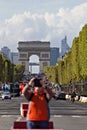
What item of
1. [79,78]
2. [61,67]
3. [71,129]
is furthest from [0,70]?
[71,129]

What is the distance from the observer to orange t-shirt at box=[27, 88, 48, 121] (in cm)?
1431

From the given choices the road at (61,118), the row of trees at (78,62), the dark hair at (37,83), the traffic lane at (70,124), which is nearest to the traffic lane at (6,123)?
the road at (61,118)

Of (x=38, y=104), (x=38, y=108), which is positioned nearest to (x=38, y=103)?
(x=38, y=104)

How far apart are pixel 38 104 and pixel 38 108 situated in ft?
0.38

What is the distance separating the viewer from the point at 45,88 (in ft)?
48.1

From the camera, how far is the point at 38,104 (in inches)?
572

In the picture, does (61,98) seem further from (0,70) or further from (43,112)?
(43,112)

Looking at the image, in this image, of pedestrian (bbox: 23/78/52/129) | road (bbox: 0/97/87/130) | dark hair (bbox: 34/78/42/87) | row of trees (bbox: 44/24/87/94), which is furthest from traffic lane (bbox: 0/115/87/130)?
row of trees (bbox: 44/24/87/94)

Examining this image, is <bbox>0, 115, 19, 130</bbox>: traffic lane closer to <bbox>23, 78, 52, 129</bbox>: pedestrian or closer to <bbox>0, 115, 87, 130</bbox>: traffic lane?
<bbox>0, 115, 87, 130</bbox>: traffic lane

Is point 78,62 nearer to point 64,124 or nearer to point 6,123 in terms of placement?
point 6,123

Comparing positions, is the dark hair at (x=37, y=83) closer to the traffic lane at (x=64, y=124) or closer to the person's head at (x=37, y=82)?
the person's head at (x=37, y=82)

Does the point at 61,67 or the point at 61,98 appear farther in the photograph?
the point at 61,67

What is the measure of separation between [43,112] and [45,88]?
2.05 feet

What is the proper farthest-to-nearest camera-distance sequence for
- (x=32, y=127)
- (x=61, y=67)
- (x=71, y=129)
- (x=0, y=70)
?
(x=61, y=67), (x=0, y=70), (x=71, y=129), (x=32, y=127)
